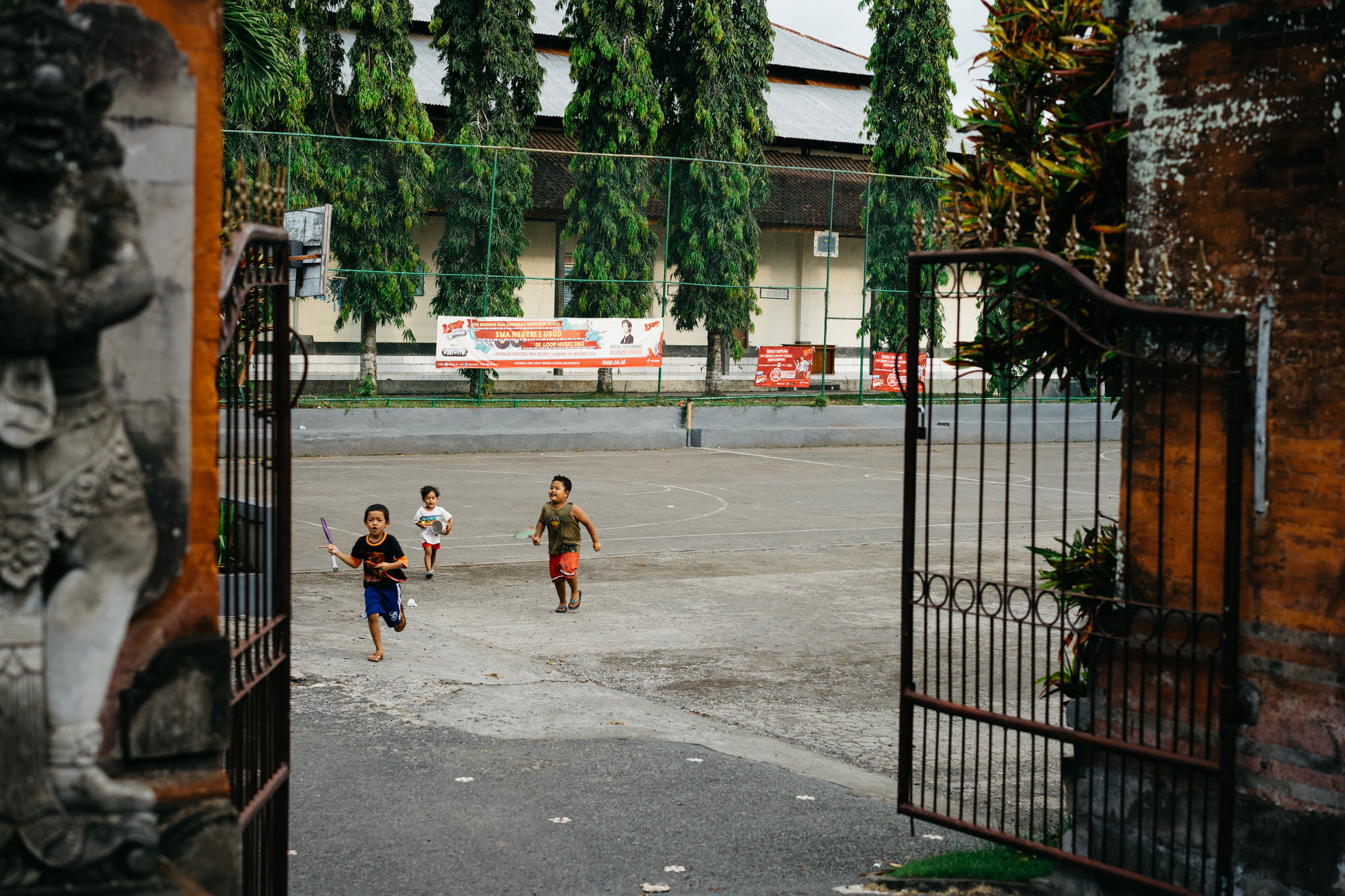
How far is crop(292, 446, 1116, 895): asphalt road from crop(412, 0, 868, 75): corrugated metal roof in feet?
86.2

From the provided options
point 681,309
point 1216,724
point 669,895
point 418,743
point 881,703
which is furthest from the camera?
point 681,309

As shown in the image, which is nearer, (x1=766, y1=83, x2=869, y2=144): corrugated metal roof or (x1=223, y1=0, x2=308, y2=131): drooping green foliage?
(x1=223, y1=0, x2=308, y2=131): drooping green foliage

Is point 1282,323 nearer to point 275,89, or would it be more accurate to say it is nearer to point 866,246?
point 275,89

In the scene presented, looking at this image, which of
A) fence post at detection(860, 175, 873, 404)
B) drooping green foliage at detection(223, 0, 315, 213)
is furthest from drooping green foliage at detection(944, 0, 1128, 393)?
fence post at detection(860, 175, 873, 404)

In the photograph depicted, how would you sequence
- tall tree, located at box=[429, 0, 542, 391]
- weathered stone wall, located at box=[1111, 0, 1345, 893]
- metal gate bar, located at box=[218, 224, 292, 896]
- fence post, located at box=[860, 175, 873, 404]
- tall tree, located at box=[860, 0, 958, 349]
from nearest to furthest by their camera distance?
metal gate bar, located at box=[218, 224, 292, 896], weathered stone wall, located at box=[1111, 0, 1345, 893], tall tree, located at box=[429, 0, 542, 391], fence post, located at box=[860, 175, 873, 404], tall tree, located at box=[860, 0, 958, 349]

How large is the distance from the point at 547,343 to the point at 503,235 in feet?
8.41

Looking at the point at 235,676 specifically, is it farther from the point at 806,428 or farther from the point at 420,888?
the point at 806,428

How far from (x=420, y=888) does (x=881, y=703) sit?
4.22 m

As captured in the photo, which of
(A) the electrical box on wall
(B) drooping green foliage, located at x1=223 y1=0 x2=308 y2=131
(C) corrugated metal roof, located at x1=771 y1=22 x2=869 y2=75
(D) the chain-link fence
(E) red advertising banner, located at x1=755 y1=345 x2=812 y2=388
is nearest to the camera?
(B) drooping green foliage, located at x1=223 y1=0 x2=308 y2=131

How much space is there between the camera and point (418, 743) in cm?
806

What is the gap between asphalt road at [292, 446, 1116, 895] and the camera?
20.7ft

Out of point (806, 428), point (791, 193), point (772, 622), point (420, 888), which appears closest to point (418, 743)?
point (420, 888)

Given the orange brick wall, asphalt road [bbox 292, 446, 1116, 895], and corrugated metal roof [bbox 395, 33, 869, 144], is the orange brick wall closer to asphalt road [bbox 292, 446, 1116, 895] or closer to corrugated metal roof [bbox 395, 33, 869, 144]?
asphalt road [bbox 292, 446, 1116, 895]

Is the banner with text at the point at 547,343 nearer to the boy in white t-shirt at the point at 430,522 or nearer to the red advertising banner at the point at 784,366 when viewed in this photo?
the red advertising banner at the point at 784,366
